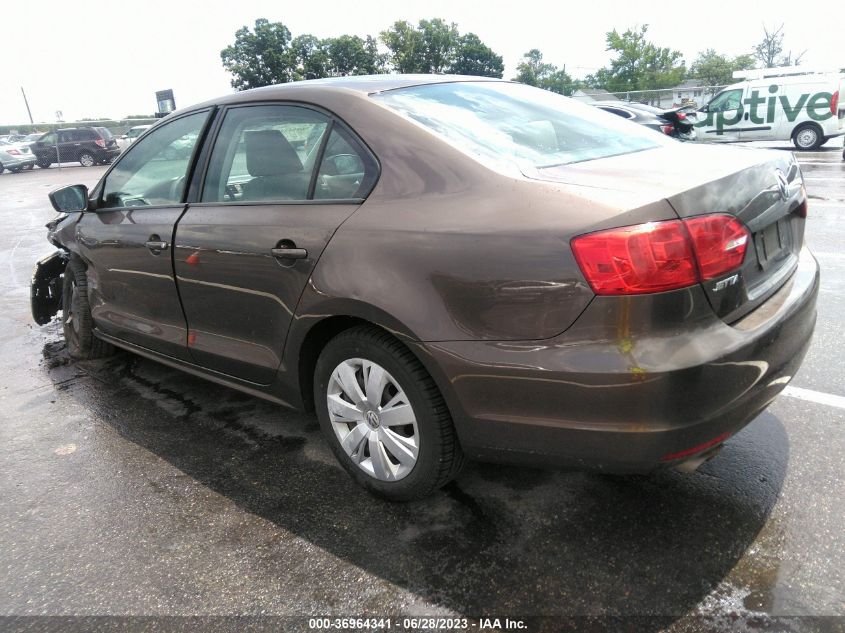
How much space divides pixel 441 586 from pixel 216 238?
175 centimetres

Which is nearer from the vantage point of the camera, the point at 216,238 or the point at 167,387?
the point at 216,238

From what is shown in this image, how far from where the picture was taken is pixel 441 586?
2139 millimetres

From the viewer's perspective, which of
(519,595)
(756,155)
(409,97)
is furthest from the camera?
(409,97)

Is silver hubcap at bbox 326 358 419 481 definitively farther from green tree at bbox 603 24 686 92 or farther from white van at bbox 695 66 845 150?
green tree at bbox 603 24 686 92

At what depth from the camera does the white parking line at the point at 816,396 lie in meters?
3.19

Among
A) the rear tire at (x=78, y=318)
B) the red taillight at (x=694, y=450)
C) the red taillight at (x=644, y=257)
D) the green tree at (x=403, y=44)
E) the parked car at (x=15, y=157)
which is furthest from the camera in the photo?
the green tree at (x=403, y=44)

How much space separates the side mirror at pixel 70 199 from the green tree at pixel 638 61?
73.2 metres

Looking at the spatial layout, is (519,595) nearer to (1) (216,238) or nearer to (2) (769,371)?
(2) (769,371)

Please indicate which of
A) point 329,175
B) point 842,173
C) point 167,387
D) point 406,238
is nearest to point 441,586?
point 406,238

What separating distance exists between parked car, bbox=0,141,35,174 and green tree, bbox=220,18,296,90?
44983 mm

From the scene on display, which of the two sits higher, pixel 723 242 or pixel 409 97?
pixel 409 97

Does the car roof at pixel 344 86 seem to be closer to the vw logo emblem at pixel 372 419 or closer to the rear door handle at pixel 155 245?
the rear door handle at pixel 155 245

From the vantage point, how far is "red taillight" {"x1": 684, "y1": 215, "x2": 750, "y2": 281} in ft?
6.11

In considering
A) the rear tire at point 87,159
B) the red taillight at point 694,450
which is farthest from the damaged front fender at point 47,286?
the rear tire at point 87,159
